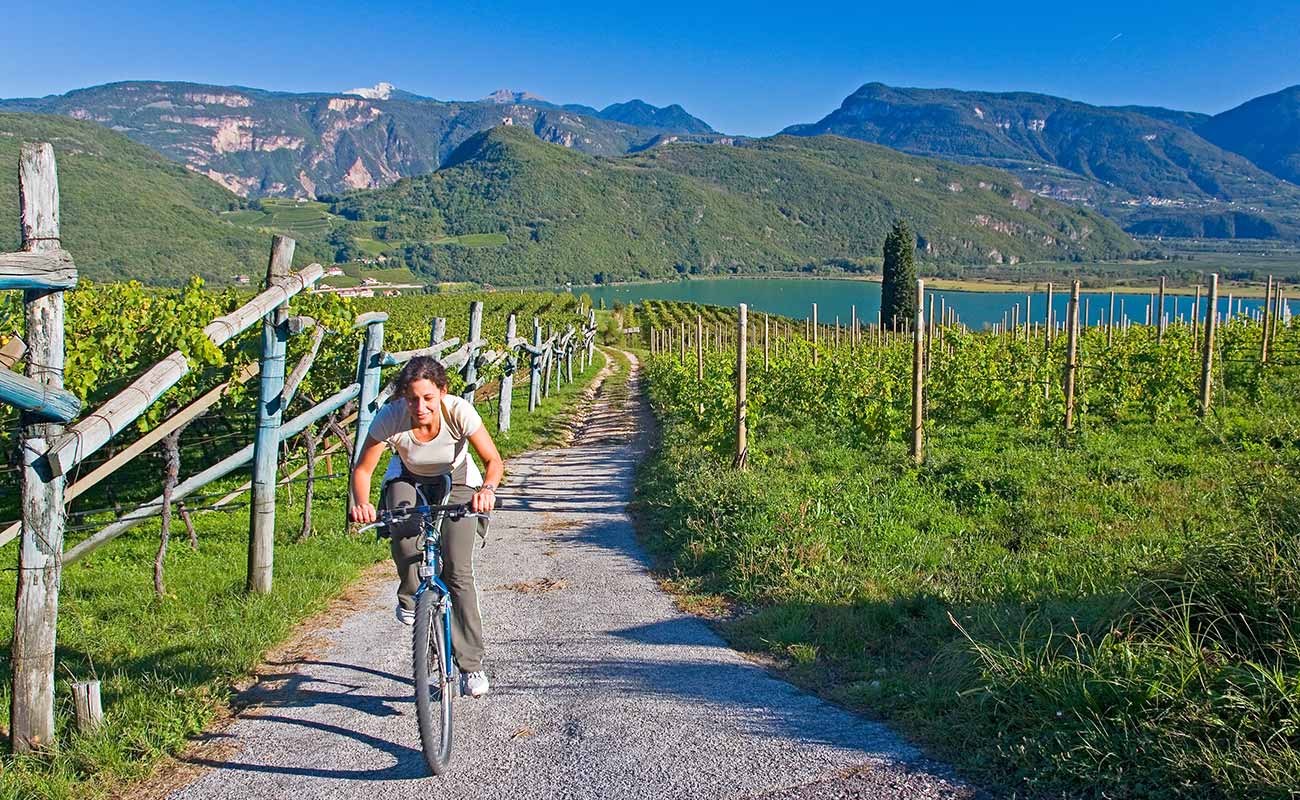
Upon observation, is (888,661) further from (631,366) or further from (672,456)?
(631,366)

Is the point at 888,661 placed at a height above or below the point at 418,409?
below

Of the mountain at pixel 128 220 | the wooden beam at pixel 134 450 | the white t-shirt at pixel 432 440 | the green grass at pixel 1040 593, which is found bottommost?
the green grass at pixel 1040 593

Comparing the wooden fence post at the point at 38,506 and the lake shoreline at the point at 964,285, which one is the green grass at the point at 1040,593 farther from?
the lake shoreline at the point at 964,285

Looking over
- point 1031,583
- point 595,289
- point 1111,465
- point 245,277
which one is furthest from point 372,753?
point 595,289

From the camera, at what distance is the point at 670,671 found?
199 inches

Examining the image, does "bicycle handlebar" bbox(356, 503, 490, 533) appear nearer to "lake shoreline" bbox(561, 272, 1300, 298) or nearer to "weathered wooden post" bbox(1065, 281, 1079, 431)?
"weathered wooden post" bbox(1065, 281, 1079, 431)

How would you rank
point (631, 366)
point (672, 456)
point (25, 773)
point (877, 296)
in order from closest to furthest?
point (25, 773), point (672, 456), point (631, 366), point (877, 296)

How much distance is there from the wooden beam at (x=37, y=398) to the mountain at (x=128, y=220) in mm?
65582

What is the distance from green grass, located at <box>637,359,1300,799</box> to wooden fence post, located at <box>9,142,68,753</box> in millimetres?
3576

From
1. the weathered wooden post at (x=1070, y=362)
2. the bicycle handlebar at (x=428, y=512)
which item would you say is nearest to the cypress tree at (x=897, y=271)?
the weathered wooden post at (x=1070, y=362)

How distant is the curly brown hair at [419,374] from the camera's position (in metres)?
4.39

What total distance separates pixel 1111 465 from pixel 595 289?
14518 cm

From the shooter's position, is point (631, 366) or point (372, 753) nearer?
point (372, 753)

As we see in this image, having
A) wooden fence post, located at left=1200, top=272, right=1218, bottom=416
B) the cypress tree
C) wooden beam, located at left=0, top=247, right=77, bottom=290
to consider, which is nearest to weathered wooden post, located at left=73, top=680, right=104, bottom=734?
wooden beam, located at left=0, top=247, right=77, bottom=290
